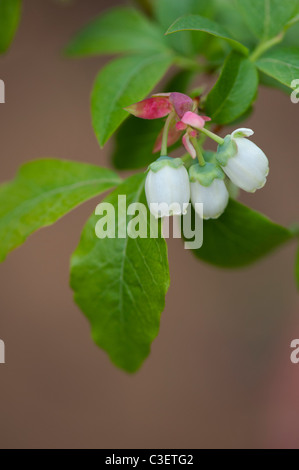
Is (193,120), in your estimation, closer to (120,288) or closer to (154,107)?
(154,107)

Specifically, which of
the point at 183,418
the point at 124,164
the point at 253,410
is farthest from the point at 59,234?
the point at 124,164

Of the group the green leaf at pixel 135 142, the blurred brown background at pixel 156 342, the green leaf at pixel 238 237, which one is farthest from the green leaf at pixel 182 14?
the blurred brown background at pixel 156 342

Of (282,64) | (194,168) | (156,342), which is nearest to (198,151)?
(194,168)

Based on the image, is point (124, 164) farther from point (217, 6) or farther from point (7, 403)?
point (7, 403)

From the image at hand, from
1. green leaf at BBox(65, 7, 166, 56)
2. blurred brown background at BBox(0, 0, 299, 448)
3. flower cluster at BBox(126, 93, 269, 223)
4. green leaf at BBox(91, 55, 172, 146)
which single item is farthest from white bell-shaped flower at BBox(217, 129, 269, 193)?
blurred brown background at BBox(0, 0, 299, 448)

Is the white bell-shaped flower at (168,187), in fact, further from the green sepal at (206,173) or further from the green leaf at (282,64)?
the green leaf at (282,64)
